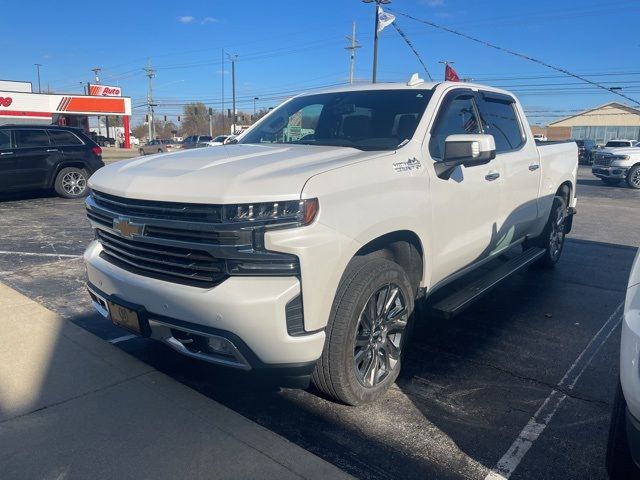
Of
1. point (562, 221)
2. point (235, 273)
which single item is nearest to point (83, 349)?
point (235, 273)

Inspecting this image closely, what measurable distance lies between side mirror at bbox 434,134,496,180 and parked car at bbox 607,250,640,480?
1.29 metres

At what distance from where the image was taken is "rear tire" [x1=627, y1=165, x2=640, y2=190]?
61.5 ft

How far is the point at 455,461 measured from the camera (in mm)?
2764

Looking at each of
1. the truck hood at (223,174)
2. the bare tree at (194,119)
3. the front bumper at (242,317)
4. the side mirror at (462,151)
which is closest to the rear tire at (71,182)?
the truck hood at (223,174)

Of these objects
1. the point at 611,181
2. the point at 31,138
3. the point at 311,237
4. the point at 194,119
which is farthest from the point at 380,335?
the point at 194,119

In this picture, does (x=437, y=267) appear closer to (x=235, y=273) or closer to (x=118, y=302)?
(x=235, y=273)

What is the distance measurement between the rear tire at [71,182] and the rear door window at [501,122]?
10002mm

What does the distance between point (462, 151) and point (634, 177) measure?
18369mm

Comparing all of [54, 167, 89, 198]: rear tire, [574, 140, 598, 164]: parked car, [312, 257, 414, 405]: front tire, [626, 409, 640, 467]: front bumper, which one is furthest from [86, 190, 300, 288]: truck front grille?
[574, 140, 598, 164]: parked car

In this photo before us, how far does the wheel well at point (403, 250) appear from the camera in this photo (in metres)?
3.24

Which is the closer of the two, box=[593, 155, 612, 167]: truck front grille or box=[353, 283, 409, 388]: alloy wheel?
box=[353, 283, 409, 388]: alloy wheel

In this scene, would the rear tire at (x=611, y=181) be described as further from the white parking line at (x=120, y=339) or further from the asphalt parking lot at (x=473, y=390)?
the white parking line at (x=120, y=339)

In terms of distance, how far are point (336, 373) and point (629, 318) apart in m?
1.45

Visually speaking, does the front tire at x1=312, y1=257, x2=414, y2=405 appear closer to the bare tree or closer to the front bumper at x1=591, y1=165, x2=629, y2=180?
the front bumper at x1=591, y1=165, x2=629, y2=180
